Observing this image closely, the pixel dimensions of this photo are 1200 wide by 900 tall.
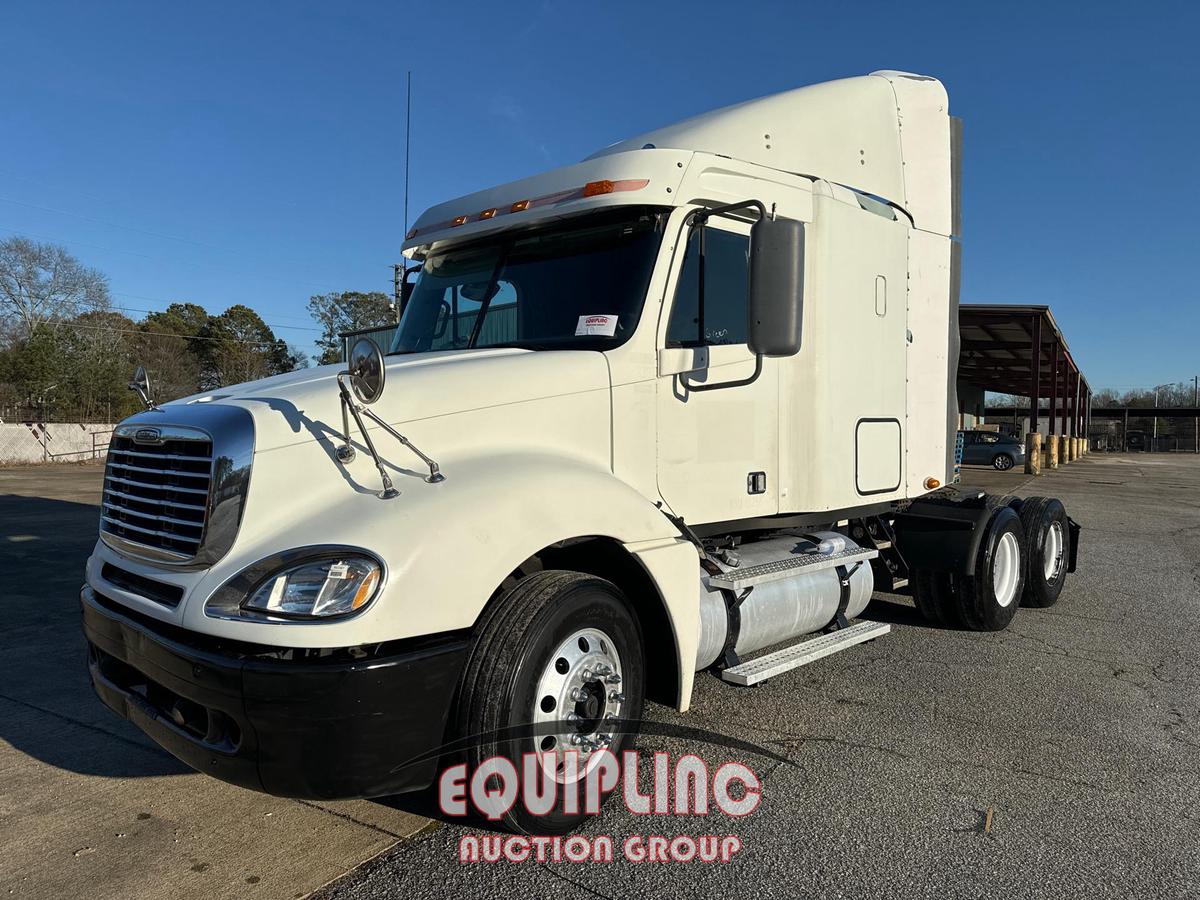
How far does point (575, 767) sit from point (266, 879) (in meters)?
1.13

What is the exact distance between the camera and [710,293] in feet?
13.5

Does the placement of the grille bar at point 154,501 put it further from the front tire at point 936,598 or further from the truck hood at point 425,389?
the front tire at point 936,598

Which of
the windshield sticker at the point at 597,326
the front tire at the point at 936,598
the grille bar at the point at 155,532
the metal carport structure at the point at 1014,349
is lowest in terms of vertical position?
the front tire at the point at 936,598

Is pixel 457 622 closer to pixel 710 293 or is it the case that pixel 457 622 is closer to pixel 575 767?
pixel 575 767

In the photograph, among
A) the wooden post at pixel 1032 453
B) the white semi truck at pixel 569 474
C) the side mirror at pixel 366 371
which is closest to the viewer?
the white semi truck at pixel 569 474

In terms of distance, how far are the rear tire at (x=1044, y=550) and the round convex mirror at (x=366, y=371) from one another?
6.05 meters

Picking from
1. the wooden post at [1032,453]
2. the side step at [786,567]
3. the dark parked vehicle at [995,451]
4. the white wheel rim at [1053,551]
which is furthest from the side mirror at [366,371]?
the dark parked vehicle at [995,451]

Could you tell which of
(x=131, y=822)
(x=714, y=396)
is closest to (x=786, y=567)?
(x=714, y=396)

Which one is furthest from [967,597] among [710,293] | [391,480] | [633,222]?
[391,480]

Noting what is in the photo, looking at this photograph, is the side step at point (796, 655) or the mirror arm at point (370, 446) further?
the side step at point (796, 655)

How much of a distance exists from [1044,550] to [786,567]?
12.4 feet

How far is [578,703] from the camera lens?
10.5 feet

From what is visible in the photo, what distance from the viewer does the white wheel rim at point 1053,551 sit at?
722cm

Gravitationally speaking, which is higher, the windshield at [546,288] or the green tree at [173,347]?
the green tree at [173,347]
